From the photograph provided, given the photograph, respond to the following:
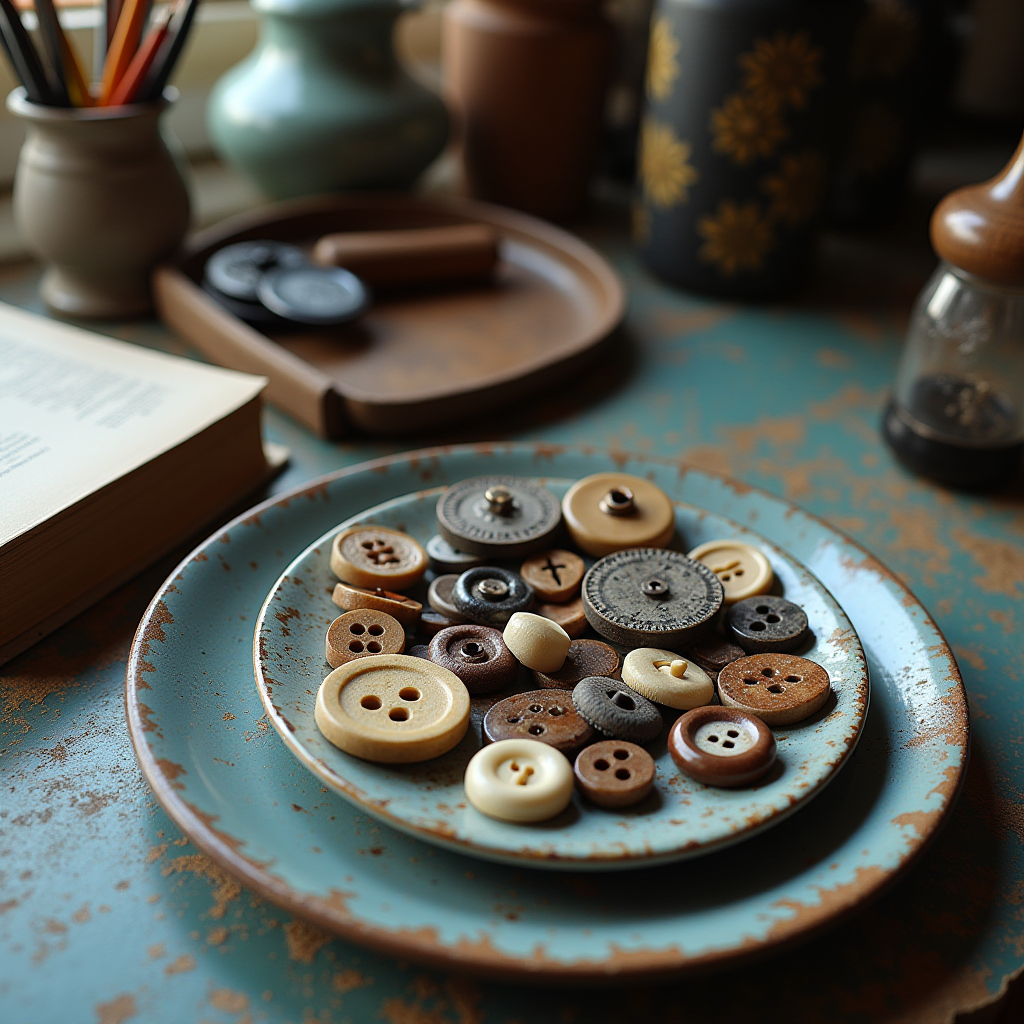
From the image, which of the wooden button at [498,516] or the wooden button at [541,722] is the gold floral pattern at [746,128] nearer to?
the wooden button at [498,516]

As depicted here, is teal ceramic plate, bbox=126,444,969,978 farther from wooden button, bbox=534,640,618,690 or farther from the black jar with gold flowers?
the black jar with gold flowers

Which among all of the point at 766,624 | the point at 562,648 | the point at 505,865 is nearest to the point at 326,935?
the point at 505,865

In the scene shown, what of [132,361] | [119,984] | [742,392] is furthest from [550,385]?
[119,984]

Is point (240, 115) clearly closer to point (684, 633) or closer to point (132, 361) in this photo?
point (132, 361)

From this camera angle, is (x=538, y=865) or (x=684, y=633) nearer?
(x=538, y=865)

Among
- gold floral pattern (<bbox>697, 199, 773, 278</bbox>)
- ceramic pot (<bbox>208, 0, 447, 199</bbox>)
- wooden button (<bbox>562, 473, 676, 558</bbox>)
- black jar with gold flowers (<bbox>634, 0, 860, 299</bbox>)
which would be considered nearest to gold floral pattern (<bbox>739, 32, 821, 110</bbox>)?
black jar with gold flowers (<bbox>634, 0, 860, 299</bbox>)

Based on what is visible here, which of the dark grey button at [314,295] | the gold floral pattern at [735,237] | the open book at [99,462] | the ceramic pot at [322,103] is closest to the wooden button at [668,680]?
the open book at [99,462]

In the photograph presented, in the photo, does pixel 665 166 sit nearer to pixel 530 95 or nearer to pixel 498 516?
pixel 530 95
